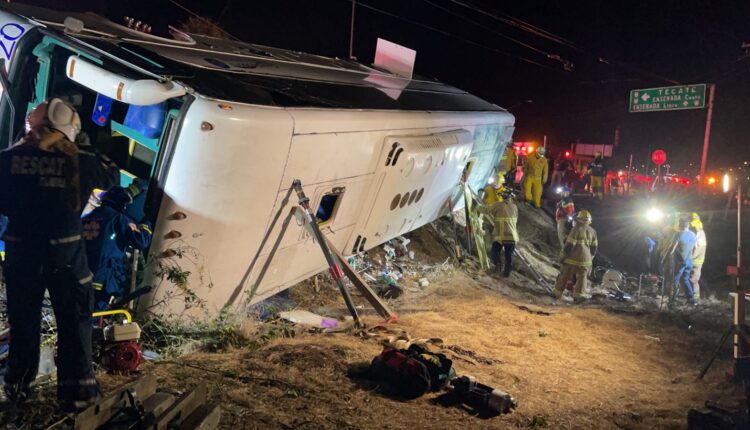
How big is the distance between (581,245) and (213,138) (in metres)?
7.75

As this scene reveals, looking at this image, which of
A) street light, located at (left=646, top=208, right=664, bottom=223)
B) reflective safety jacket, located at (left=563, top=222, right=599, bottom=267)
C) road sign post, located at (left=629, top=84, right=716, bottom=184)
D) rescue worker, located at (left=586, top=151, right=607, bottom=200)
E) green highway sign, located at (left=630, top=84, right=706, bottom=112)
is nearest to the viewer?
reflective safety jacket, located at (left=563, top=222, right=599, bottom=267)

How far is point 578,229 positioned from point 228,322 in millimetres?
7115

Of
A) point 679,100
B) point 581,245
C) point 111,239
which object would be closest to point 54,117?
point 111,239

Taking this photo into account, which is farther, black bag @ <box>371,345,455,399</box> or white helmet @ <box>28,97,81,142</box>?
black bag @ <box>371,345,455,399</box>

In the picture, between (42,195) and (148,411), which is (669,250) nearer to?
(148,411)

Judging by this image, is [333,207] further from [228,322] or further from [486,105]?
[486,105]

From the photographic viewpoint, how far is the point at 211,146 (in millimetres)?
4387

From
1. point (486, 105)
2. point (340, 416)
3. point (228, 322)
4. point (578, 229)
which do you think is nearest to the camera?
point (340, 416)

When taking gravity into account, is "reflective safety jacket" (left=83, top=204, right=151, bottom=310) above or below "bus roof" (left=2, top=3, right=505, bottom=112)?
below

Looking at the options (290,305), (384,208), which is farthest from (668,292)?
(290,305)

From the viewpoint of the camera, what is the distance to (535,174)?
15.0 meters

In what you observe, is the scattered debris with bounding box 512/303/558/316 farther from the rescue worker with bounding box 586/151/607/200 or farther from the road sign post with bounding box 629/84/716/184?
the road sign post with bounding box 629/84/716/184

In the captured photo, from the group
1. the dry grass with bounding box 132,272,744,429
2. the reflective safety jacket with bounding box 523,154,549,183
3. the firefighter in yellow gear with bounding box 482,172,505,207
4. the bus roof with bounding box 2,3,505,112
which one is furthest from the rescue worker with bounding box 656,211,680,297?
the bus roof with bounding box 2,3,505,112

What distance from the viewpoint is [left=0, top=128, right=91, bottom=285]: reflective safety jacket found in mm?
3266
